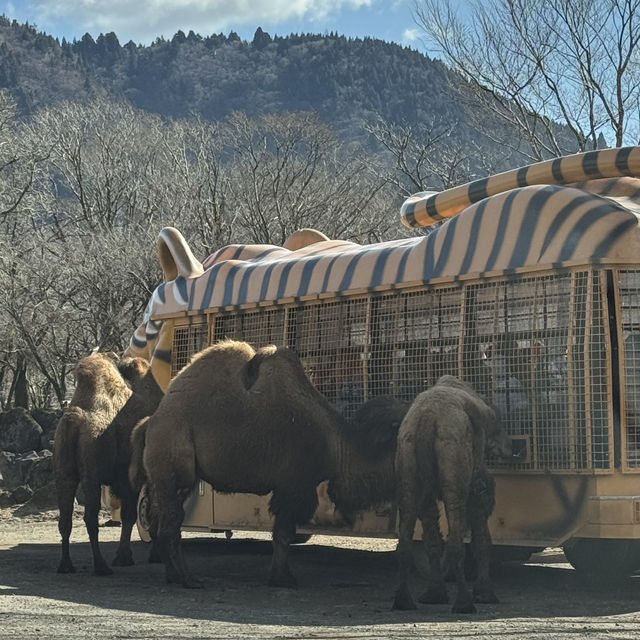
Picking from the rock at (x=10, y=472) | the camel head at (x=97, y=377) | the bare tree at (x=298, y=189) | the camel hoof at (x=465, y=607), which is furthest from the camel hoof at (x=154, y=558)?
the bare tree at (x=298, y=189)

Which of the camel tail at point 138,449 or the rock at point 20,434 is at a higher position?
the rock at point 20,434

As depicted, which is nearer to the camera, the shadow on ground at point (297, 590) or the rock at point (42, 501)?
the shadow on ground at point (297, 590)

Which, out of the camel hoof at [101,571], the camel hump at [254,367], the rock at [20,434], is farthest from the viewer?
the rock at [20,434]

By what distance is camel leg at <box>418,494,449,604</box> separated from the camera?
9.83m

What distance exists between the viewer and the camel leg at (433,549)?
983 cm

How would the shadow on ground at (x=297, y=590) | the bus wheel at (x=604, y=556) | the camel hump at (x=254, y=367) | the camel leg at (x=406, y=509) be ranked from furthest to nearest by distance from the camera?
the camel hump at (x=254, y=367), the bus wheel at (x=604, y=556), the camel leg at (x=406, y=509), the shadow on ground at (x=297, y=590)

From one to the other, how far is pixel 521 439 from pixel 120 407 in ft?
14.3

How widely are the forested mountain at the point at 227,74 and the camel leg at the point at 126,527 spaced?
413 feet

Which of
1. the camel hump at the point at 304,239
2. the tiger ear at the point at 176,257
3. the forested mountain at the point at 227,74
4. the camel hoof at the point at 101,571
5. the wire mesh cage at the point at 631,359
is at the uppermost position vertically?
the forested mountain at the point at 227,74

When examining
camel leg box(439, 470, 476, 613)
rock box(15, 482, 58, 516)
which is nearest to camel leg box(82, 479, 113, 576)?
camel leg box(439, 470, 476, 613)

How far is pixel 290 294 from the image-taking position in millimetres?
12633

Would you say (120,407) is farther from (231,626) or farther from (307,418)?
(231,626)

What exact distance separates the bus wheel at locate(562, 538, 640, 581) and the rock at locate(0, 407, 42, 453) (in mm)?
15153

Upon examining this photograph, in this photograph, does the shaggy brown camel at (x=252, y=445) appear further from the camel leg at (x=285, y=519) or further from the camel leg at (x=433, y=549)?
the camel leg at (x=433, y=549)
